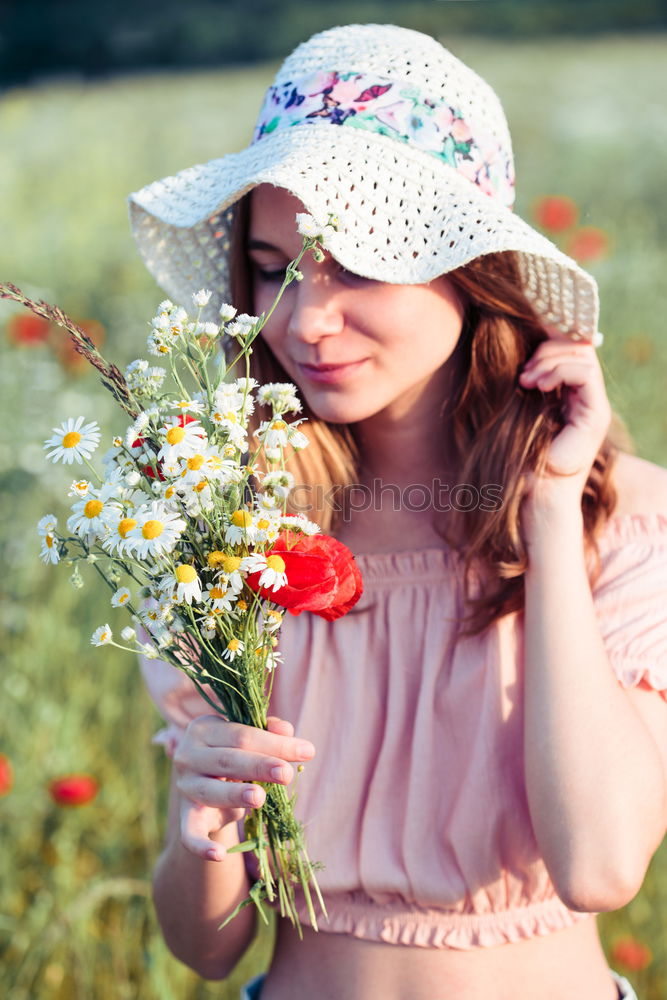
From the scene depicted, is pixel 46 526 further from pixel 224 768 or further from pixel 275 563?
pixel 224 768

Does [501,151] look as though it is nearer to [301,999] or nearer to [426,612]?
[426,612]

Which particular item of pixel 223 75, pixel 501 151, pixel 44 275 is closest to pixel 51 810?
pixel 501 151

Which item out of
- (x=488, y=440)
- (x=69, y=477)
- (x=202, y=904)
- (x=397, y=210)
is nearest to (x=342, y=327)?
(x=397, y=210)

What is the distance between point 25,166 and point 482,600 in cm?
795

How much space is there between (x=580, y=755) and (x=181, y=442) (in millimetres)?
792

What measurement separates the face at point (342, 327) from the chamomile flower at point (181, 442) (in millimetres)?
503

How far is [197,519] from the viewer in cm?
118

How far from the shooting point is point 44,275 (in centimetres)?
643

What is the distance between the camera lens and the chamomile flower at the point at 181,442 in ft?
3.61

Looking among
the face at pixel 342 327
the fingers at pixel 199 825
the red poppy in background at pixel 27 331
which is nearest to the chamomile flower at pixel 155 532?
the fingers at pixel 199 825

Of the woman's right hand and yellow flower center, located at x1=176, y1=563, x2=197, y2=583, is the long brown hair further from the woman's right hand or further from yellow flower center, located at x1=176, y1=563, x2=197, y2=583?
yellow flower center, located at x1=176, y1=563, x2=197, y2=583

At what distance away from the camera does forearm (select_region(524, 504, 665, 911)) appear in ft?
4.92

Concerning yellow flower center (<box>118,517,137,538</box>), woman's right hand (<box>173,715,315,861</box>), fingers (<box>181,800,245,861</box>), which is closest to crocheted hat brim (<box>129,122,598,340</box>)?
yellow flower center (<box>118,517,137,538</box>)

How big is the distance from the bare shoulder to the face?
377 mm
